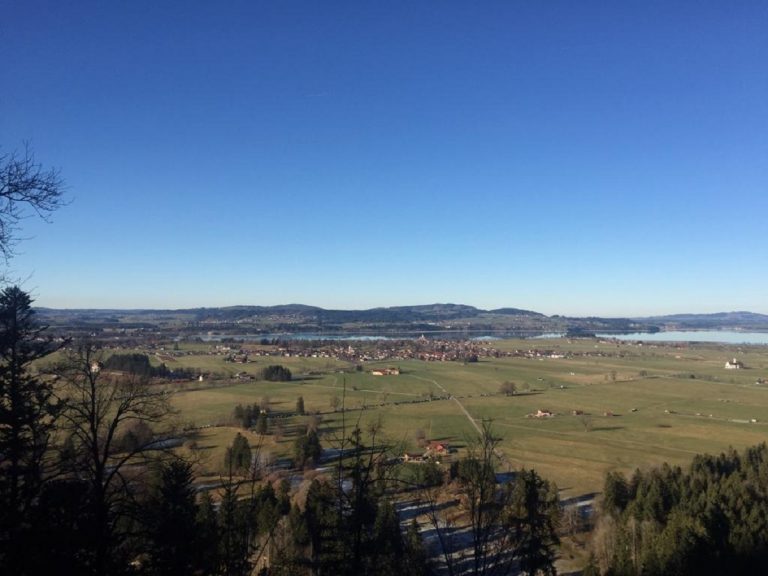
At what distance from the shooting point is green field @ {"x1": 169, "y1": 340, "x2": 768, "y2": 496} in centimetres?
3155

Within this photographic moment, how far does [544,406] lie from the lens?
157 ft

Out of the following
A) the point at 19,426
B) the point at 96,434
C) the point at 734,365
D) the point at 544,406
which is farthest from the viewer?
the point at 734,365

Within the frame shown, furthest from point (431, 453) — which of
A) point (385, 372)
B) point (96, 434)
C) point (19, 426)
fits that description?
point (385, 372)

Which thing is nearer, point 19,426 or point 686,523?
point 19,426

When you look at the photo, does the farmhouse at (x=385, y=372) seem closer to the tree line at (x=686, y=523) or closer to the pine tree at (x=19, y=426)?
the tree line at (x=686, y=523)

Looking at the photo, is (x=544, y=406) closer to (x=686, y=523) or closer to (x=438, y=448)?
(x=438, y=448)

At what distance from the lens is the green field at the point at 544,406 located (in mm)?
31547

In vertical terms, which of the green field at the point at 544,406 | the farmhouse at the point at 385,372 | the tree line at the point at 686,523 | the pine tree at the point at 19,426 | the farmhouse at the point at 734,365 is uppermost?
the pine tree at the point at 19,426

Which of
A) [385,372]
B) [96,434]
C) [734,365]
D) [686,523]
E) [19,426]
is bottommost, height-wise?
[385,372]

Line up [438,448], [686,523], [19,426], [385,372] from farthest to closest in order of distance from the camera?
[385,372] → [438,448] → [686,523] → [19,426]

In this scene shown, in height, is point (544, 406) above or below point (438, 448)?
below

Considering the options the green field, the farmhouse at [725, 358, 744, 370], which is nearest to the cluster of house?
the green field

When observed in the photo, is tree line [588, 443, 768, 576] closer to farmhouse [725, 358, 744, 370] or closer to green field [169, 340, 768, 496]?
green field [169, 340, 768, 496]

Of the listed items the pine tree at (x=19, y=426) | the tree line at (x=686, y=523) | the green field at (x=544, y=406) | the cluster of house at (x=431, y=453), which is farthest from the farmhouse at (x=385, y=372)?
the pine tree at (x=19, y=426)
